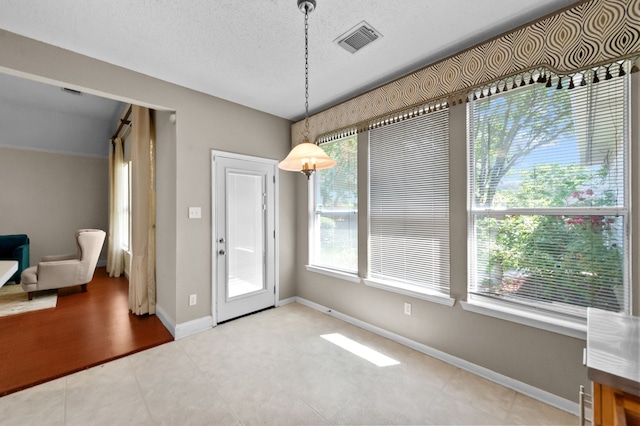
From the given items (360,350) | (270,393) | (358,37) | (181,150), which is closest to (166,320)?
(270,393)

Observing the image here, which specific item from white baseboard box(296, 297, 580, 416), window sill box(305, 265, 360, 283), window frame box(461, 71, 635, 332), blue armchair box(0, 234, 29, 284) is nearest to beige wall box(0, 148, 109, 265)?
blue armchair box(0, 234, 29, 284)

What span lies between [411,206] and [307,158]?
4.50 feet

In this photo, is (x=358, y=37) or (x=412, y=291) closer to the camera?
(x=358, y=37)

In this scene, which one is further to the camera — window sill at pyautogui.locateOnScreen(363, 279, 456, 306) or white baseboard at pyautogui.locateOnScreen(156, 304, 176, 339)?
white baseboard at pyautogui.locateOnScreen(156, 304, 176, 339)

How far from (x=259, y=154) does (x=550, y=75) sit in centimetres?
301

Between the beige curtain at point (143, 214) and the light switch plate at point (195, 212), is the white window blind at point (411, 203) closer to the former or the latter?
the light switch plate at point (195, 212)

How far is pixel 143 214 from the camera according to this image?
3320mm

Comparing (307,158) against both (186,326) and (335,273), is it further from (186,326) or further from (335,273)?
(186,326)

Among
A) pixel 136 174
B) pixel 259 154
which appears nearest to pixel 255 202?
pixel 259 154

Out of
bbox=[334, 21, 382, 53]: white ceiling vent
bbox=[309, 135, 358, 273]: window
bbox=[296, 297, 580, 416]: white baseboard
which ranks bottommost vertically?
bbox=[296, 297, 580, 416]: white baseboard

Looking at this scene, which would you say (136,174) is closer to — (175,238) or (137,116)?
(137,116)

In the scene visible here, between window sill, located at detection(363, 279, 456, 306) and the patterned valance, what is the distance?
1.77 metres

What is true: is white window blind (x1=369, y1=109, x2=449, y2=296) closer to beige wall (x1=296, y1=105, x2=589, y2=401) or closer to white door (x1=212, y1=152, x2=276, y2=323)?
beige wall (x1=296, y1=105, x2=589, y2=401)

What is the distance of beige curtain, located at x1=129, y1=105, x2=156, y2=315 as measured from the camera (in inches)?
130
